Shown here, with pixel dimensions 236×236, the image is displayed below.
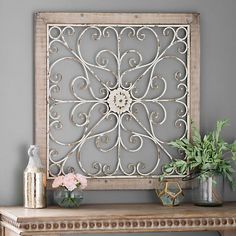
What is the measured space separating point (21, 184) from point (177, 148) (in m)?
0.76

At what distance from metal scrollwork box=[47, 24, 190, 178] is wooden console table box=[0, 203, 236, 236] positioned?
31cm

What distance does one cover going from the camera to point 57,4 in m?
3.60

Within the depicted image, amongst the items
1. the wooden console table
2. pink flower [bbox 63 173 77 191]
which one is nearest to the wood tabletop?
the wooden console table

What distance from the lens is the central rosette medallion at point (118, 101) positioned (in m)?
3.60

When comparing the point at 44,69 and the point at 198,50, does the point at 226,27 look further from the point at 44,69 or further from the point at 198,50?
the point at 44,69

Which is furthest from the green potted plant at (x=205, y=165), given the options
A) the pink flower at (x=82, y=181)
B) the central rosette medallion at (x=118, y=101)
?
the pink flower at (x=82, y=181)

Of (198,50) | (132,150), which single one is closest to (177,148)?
(132,150)

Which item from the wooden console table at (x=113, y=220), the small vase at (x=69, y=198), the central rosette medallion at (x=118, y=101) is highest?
the central rosette medallion at (x=118, y=101)

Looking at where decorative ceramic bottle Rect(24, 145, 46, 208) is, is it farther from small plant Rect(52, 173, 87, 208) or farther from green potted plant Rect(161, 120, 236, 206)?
green potted plant Rect(161, 120, 236, 206)

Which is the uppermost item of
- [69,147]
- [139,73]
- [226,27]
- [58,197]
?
[226,27]

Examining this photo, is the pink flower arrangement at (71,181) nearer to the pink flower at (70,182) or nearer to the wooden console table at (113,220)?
the pink flower at (70,182)

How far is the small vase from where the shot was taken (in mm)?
3438

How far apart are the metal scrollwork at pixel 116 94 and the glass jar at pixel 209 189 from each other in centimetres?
21

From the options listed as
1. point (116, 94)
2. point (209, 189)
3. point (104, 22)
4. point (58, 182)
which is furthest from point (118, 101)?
point (209, 189)
